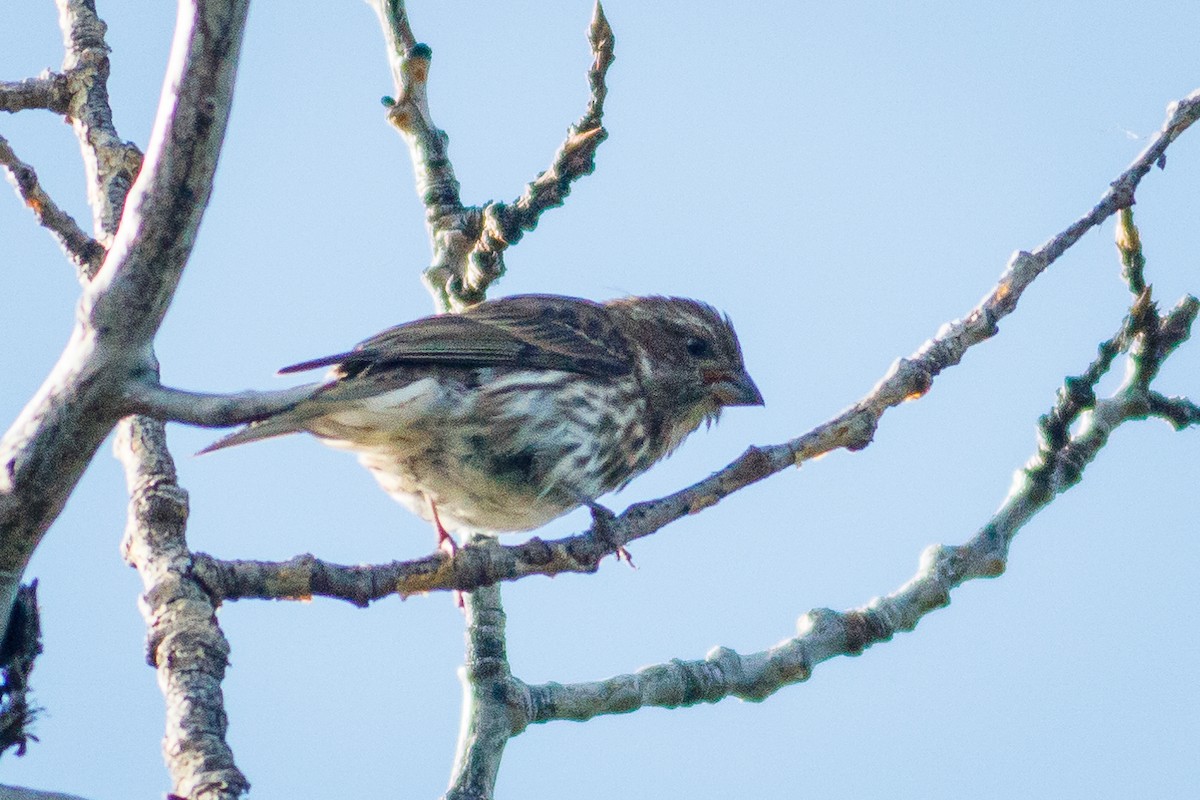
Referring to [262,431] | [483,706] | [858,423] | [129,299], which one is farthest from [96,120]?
[858,423]

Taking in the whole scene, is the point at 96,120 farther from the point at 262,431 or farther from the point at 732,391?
the point at 732,391

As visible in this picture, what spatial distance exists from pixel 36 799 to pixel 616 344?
15.1 ft

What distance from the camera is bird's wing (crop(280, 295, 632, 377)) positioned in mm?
5500

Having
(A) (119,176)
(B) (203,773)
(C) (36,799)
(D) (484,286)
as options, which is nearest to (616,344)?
(D) (484,286)

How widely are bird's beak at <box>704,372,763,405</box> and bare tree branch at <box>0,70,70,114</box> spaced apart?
302 centimetres

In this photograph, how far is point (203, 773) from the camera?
311 centimetres

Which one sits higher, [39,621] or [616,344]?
[616,344]

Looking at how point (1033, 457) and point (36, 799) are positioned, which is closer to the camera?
point (36, 799)

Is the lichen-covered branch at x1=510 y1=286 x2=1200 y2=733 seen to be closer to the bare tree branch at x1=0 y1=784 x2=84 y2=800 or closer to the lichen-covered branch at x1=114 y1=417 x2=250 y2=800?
the lichen-covered branch at x1=114 y1=417 x2=250 y2=800

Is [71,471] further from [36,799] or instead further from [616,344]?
[616,344]

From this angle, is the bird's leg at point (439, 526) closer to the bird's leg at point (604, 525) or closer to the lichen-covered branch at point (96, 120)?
the bird's leg at point (604, 525)

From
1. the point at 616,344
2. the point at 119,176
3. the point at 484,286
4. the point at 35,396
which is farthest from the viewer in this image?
the point at 616,344

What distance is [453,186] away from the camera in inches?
238

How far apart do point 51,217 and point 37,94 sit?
653 millimetres
